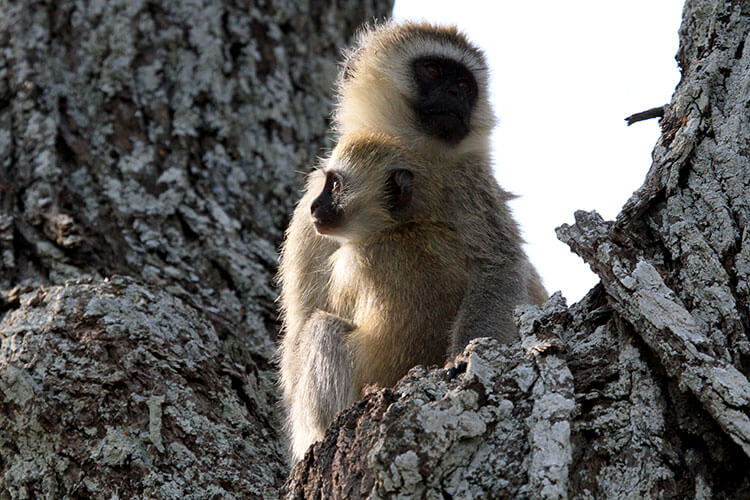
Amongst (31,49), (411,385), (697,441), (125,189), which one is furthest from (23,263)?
(697,441)

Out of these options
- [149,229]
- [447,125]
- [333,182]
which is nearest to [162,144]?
[149,229]

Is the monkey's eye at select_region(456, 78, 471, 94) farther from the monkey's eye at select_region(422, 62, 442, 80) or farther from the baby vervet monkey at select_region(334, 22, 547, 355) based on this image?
the monkey's eye at select_region(422, 62, 442, 80)

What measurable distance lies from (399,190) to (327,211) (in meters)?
0.36

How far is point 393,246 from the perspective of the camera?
414cm

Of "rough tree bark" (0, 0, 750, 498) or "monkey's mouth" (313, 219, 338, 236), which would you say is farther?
"monkey's mouth" (313, 219, 338, 236)

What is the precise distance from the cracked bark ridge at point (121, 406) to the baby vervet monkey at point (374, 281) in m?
0.35

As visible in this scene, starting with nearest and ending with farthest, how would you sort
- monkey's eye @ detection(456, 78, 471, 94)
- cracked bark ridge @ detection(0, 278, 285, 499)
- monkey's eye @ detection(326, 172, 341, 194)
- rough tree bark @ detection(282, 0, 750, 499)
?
rough tree bark @ detection(282, 0, 750, 499), cracked bark ridge @ detection(0, 278, 285, 499), monkey's eye @ detection(326, 172, 341, 194), monkey's eye @ detection(456, 78, 471, 94)

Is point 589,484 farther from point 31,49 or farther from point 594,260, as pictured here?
point 31,49

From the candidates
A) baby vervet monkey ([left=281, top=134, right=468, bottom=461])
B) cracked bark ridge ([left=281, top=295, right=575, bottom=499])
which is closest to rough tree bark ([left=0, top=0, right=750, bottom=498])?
cracked bark ridge ([left=281, top=295, right=575, bottom=499])

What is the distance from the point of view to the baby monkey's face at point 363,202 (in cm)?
416

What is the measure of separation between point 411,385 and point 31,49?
396 centimetres

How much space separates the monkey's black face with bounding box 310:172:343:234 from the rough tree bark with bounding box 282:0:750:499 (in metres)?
1.37

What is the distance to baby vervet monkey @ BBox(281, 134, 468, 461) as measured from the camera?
157 inches

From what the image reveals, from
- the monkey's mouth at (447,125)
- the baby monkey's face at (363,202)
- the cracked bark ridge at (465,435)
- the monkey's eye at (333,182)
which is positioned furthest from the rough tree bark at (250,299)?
the monkey's mouth at (447,125)
